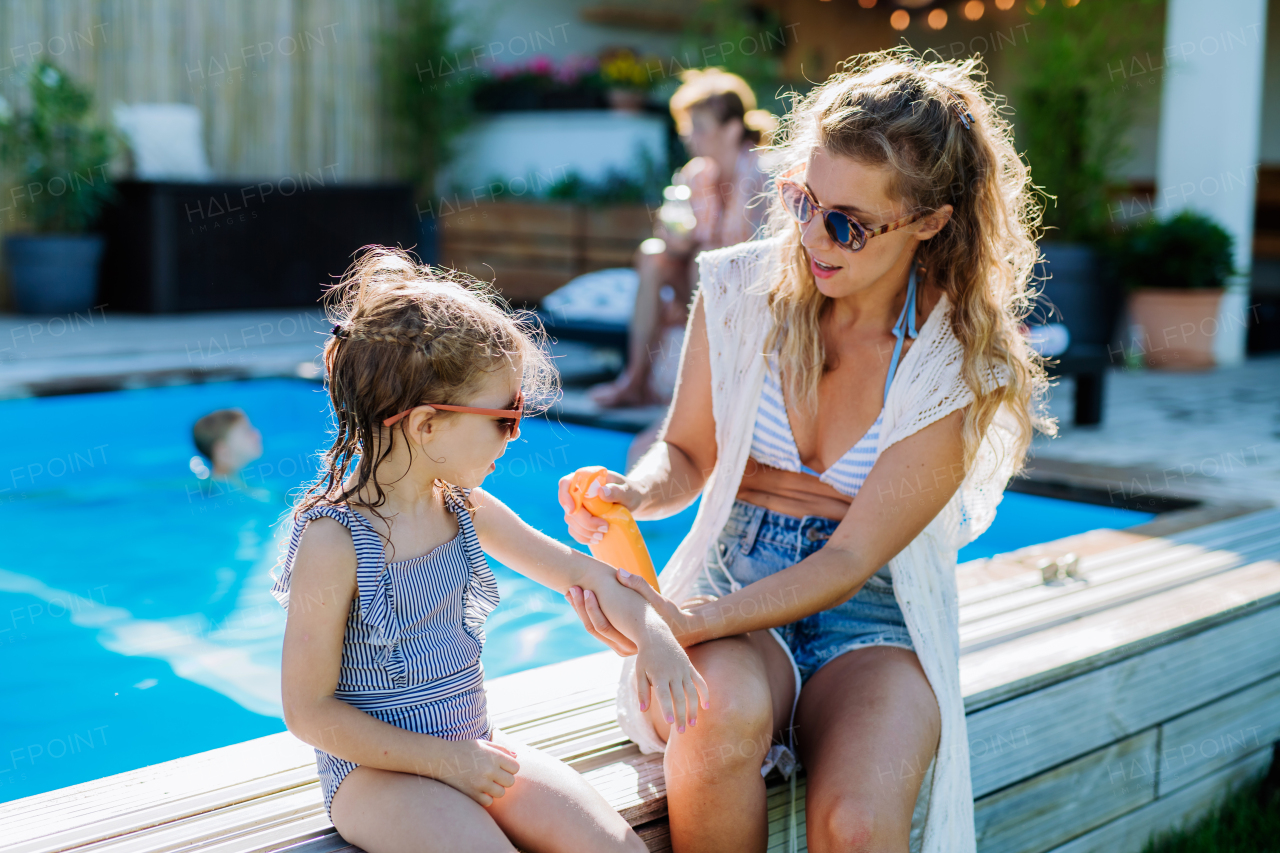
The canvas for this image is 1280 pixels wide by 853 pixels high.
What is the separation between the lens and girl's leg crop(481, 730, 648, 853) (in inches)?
57.0

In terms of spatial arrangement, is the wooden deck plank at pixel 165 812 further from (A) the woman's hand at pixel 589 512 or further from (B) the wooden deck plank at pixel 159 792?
(A) the woman's hand at pixel 589 512

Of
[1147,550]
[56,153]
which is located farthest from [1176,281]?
[56,153]

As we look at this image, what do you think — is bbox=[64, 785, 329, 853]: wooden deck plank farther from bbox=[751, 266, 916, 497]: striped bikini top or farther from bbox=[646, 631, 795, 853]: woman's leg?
bbox=[751, 266, 916, 497]: striped bikini top

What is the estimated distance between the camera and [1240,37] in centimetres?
722

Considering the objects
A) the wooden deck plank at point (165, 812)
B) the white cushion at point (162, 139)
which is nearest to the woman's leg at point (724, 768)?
the wooden deck plank at point (165, 812)

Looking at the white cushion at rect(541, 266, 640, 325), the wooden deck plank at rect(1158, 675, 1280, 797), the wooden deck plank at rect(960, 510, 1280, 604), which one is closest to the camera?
the wooden deck plank at rect(1158, 675, 1280, 797)

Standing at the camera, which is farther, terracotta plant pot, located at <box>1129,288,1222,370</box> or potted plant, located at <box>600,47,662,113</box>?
potted plant, located at <box>600,47,662,113</box>

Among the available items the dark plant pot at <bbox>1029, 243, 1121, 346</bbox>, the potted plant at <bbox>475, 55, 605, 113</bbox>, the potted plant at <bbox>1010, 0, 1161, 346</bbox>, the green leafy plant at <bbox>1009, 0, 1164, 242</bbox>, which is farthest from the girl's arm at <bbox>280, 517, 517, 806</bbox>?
the potted plant at <bbox>475, 55, 605, 113</bbox>

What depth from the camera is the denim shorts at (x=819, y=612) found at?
1848 millimetres

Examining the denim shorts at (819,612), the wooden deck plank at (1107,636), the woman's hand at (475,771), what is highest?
the denim shorts at (819,612)

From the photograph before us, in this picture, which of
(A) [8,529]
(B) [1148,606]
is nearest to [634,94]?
(A) [8,529]

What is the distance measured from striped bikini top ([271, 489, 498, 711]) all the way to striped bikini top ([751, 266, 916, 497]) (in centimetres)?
Answer: 61

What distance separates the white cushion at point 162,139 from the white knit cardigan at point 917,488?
23.8ft

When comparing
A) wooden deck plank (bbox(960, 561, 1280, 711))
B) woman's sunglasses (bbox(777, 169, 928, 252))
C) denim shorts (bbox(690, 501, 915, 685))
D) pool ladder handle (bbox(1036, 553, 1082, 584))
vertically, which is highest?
woman's sunglasses (bbox(777, 169, 928, 252))
